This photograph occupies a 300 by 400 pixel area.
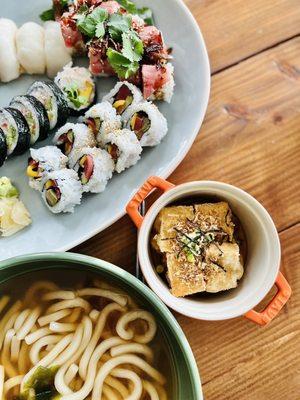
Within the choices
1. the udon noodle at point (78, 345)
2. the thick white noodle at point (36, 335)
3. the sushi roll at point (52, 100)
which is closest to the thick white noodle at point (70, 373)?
the udon noodle at point (78, 345)

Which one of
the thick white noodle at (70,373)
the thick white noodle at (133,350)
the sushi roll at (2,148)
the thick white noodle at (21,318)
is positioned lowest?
the thick white noodle at (133,350)

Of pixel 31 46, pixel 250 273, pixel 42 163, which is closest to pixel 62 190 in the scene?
pixel 42 163

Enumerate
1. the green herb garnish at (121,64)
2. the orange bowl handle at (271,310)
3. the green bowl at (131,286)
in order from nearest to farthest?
1. the green bowl at (131,286)
2. the orange bowl handle at (271,310)
3. the green herb garnish at (121,64)

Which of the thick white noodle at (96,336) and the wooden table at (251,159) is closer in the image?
the thick white noodle at (96,336)

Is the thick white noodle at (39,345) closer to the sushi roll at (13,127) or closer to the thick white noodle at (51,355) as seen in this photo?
the thick white noodle at (51,355)

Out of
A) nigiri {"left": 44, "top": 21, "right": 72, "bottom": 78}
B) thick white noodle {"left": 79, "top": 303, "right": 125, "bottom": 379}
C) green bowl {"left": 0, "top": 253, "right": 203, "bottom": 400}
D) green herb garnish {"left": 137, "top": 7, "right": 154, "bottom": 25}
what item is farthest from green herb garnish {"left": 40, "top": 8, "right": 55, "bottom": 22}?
thick white noodle {"left": 79, "top": 303, "right": 125, "bottom": 379}
